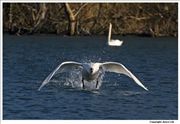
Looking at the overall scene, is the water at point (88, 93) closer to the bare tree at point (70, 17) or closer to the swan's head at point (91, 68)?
the swan's head at point (91, 68)

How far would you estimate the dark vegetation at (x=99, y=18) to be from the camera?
42.4 meters

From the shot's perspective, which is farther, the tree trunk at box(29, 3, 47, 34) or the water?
the tree trunk at box(29, 3, 47, 34)

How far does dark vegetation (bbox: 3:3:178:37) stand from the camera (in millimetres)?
42438

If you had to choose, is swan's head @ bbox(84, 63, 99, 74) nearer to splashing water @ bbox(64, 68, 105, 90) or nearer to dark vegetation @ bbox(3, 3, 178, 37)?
splashing water @ bbox(64, 68, 105, 90)

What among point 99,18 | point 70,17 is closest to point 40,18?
point 70,17

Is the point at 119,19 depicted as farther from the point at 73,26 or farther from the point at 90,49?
the point at 90,49

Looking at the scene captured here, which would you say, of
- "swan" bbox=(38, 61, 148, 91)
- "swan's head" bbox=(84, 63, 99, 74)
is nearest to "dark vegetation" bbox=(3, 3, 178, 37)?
"swan" bbox=(38, 61, 148, 91)

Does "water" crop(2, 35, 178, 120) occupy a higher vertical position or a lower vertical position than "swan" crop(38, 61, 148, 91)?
lower

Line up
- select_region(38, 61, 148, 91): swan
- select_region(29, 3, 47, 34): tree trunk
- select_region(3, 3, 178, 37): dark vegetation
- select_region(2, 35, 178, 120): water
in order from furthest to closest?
select_region(3, 3, 178, 37): dark vegetation → select_region(29, 3, 47, 34): tree trunk → select_region(38, 61, 148, 91): swan → select_region(2, 35, 178, 120): water

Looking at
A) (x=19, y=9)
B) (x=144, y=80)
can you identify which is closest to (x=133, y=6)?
(x=19, y=9)

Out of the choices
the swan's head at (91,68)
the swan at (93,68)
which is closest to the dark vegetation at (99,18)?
the swan at (93,68)

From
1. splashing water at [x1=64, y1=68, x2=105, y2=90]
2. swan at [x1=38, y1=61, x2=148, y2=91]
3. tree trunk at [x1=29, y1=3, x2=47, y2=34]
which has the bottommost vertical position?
tree trunk at [x1=29, y1=3, x2=47, y2=34]

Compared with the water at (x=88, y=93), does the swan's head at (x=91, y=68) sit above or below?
above

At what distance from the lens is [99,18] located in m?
42.0
